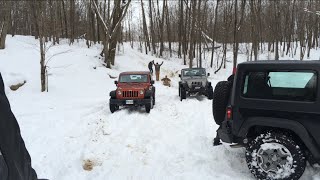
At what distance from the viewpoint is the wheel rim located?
18.9 ft

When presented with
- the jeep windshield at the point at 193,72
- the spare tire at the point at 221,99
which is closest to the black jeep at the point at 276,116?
the spare tire at the point at 221,99

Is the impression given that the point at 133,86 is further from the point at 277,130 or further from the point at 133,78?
the point at 277,130

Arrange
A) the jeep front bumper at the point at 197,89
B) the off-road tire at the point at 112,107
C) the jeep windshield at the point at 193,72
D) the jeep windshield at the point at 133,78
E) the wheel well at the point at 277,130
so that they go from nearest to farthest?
the wheel well at the point at 277,130, the off-road tire at the point at 112,107, the jeep windshield at the point at 133,78, the jeep front bumper at the point at 197,89, the jeep windshield at the point at 193,72

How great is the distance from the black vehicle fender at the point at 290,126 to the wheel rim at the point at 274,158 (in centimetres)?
33

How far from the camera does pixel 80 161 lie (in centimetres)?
764

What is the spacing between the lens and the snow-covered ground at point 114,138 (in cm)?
694

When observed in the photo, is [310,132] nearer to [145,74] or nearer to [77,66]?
[145,74]

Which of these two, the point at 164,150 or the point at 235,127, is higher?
the point at 235,127

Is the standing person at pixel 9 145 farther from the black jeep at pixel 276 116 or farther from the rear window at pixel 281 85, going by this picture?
the rear window at pixel 281 85

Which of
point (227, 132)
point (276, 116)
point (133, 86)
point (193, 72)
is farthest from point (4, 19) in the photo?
point (276, 116)

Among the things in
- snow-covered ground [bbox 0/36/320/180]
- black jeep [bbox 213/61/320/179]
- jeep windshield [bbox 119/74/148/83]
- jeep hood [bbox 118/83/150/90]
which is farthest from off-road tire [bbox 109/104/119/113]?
black jeep [bbox 213/61/320/179]

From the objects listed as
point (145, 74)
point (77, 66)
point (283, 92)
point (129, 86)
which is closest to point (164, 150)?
point (283, 92)

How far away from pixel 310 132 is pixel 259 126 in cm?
91

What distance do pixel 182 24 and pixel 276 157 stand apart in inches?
1379
